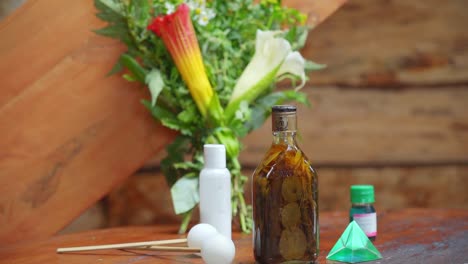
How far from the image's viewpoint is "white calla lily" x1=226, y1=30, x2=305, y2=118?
1150mm

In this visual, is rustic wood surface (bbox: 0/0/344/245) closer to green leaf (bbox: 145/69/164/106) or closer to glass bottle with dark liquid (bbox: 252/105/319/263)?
green leaf (bbox: 145/69/164/106)

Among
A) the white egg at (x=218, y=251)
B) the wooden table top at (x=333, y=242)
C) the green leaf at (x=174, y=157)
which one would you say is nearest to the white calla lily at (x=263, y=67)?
the green leaf at (x=174, y=157)

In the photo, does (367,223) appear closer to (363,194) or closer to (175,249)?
(363,194)

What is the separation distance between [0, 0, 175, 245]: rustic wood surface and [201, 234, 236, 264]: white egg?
46cm

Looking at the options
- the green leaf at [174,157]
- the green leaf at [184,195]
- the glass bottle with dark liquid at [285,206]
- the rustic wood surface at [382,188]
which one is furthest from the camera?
the rustic wood surface at [382,188]

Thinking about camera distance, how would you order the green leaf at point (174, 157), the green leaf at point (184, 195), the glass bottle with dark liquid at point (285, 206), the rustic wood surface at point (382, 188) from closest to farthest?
the glass bottle with dark liquid at point (285, 206)
the green leaf at point (184, 195)
the green leaf at point (174, 157)
the rustic wood surface at point (382, 188)

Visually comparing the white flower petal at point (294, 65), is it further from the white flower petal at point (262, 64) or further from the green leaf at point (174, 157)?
the green leaf at point (174, 157)

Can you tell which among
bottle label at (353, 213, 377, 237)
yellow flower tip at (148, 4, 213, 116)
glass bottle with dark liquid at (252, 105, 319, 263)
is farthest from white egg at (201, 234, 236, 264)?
yellow flower tip at (148, 4, 213, 116)

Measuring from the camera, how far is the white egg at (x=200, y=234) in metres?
0.89

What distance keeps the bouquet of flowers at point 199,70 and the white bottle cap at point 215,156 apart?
0.15 meters

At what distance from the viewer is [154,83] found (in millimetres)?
1134

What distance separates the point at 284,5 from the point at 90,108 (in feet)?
1.47

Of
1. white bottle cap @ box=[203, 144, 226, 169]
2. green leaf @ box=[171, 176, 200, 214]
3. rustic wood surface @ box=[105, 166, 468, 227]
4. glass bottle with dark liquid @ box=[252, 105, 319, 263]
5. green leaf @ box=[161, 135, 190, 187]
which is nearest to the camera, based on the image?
glass bottle with dark liquid @ box=[252, 105, 319, 263]

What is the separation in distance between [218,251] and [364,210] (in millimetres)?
295
